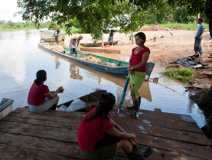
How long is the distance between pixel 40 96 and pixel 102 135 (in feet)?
6.49

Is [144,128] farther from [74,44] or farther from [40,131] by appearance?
[74,44]

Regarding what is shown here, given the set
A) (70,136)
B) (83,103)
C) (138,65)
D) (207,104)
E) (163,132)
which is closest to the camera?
(70,136)

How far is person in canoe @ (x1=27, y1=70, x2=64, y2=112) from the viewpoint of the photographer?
3.59m

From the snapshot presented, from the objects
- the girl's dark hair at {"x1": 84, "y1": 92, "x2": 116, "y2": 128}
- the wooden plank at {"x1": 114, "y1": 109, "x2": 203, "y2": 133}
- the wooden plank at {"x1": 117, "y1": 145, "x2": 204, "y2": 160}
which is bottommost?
the wooden plank at {"x1": 117, "y1": 145, "x2": 204, "y2": 160}

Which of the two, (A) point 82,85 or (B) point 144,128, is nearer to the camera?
(B) point 144,128

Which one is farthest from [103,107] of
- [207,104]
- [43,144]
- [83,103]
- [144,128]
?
[207,104]

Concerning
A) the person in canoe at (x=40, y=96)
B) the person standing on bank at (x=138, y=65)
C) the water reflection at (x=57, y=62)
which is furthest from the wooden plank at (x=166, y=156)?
the water reflection at (x=57, y=62)

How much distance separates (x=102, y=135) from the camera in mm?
2164

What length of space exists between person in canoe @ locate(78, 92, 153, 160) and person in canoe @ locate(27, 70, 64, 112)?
5.71 feet

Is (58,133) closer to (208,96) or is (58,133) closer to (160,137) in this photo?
(160,137)

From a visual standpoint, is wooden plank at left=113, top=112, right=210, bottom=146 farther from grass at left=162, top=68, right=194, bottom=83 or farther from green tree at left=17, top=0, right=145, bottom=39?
grass at left=162, top=68, right=194, bottom=83

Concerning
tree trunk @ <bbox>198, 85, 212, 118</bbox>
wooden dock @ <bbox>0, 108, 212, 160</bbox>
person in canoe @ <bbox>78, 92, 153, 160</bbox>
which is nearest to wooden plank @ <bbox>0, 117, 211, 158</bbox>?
wooden dock @ <bbox>0, 108, 212, 160</bbox>

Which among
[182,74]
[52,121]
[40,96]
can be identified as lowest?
[52,121]

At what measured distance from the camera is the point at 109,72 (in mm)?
9531
